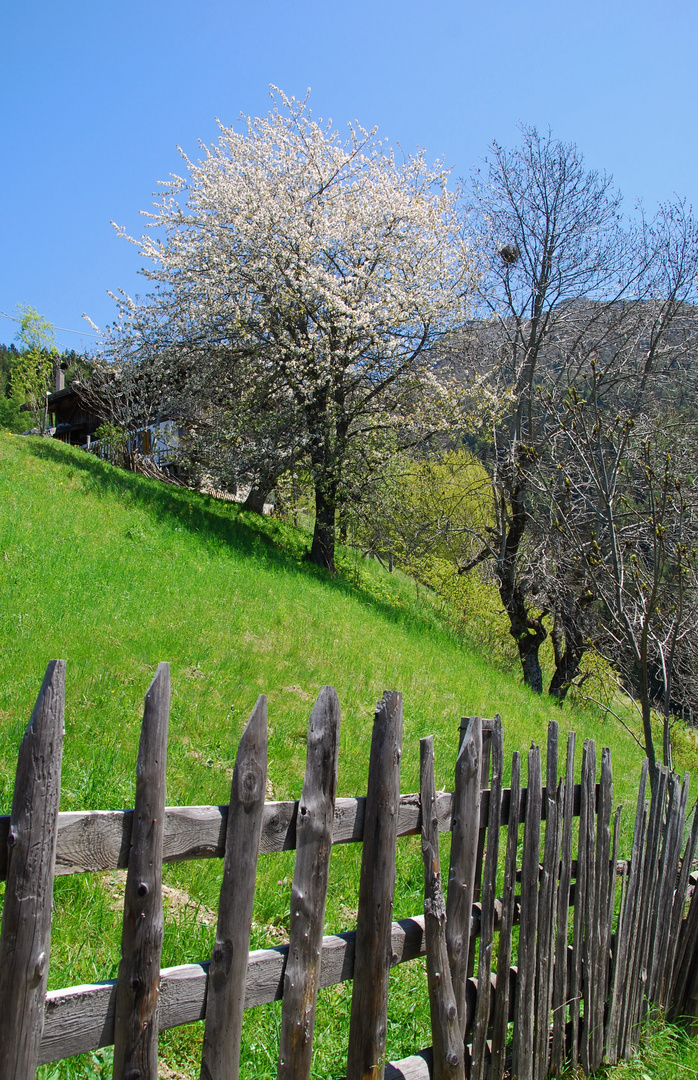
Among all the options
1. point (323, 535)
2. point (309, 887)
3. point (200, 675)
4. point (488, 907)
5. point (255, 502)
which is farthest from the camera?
point (255, 502)

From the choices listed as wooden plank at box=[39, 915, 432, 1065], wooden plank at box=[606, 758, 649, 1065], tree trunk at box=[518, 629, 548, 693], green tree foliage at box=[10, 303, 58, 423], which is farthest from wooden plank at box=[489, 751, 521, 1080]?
green tree foliage at box=[10, 303, 58, 423]

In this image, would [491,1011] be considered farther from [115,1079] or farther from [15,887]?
[15,887]

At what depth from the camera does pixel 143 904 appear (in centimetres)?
182

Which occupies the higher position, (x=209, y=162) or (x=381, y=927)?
(x=209, y=162)

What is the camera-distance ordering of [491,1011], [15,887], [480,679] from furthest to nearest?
[480,679], [491,1011], [15,887]

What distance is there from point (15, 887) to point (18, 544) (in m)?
7.64

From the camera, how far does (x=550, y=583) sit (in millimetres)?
13281

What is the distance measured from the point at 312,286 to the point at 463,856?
12.7 m

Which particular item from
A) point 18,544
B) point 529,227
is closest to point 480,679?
point 18,544

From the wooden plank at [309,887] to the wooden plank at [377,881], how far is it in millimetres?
209

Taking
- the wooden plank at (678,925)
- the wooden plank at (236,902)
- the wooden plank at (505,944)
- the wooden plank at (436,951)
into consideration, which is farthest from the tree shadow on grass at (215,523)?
the wooden plank at (236,902)

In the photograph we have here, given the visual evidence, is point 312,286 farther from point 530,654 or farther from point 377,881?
point 377,881

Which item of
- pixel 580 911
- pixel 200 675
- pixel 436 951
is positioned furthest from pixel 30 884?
pixel 200 675

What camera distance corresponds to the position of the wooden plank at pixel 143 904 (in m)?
1.82
